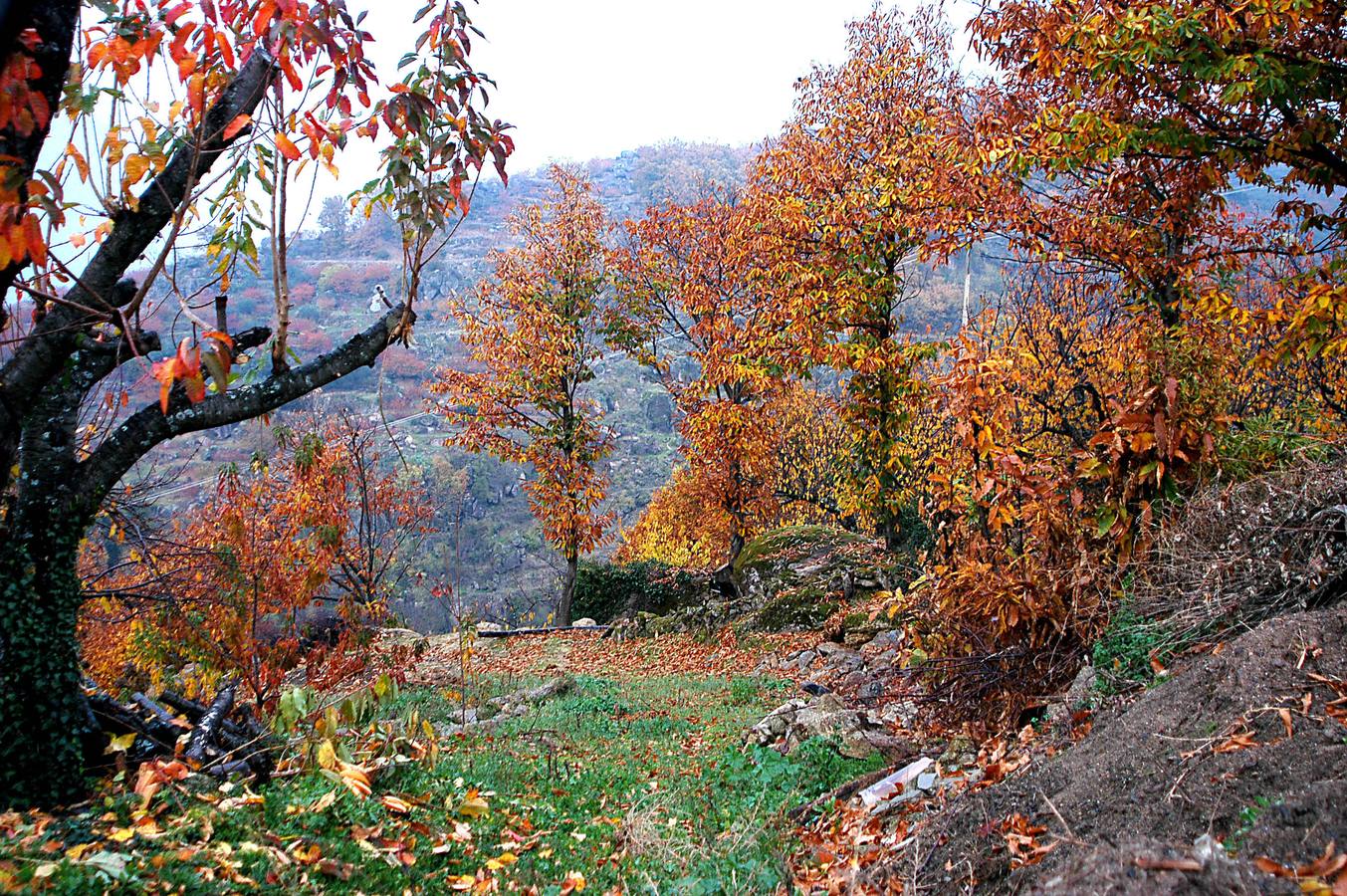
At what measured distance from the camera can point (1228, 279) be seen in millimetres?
6953

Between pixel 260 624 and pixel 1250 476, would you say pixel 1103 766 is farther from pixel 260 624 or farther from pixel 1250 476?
pixel 260 624

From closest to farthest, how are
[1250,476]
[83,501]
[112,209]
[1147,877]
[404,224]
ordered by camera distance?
[1147,877]
[112,209]
[83,501]
[404,224]
[1250,476]

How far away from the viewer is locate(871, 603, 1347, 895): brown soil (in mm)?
2074

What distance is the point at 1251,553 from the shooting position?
4.09 meters

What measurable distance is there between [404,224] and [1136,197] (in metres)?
6.28

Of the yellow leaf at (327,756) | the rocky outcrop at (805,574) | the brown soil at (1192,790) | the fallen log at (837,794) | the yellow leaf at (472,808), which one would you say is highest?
the brown soil at (1192,790)

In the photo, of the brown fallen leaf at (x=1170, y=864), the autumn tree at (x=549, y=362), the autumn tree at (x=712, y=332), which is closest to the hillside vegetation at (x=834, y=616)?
the brown fallen leaf at (x=1170, y=864)

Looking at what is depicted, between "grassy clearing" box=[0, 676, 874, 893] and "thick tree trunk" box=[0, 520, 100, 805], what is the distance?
0.90 ft

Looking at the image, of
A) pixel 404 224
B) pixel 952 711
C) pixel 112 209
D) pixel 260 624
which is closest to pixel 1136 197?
pixel 952 711

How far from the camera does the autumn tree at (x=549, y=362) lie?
17.0m

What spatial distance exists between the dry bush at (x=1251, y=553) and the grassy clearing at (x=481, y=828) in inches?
84.5

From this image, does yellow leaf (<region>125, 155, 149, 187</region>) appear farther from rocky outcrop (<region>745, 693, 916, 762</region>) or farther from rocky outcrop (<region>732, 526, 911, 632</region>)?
rocky outcrop (<region>732, 526, 911, 632</region>)

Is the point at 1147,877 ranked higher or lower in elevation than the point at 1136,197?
lower

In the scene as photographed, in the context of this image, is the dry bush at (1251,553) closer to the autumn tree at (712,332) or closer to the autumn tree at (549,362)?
the autumn tree at (712,332)
